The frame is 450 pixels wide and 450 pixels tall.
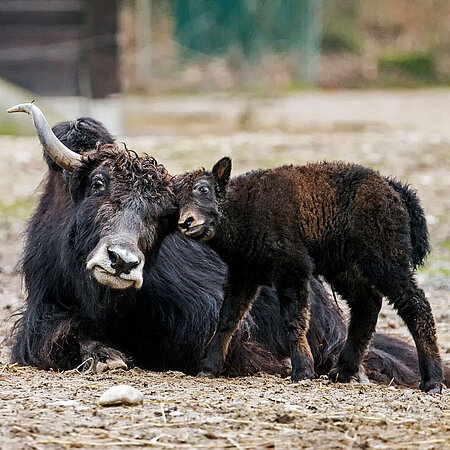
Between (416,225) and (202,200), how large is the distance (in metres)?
1.04

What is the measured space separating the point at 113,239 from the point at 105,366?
725mm

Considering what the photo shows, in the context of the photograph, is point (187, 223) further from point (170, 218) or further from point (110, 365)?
point (110, 365)

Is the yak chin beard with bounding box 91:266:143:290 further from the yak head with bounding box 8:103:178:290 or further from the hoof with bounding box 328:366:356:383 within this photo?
the hoof with bounding box 328:366:356:383

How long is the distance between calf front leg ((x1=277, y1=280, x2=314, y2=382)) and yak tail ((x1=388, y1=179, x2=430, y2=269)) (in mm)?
578

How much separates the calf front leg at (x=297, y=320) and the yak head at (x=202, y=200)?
442 millimetres

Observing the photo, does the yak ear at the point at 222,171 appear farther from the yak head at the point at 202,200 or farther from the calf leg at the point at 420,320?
the calf leg at the point at 420,320

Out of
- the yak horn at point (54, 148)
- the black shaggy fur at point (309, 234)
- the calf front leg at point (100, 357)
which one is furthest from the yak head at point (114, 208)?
the calf front leg at point (100, 357)

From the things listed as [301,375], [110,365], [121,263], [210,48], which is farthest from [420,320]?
[210,48]

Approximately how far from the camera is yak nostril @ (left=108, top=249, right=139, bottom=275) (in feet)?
15.5

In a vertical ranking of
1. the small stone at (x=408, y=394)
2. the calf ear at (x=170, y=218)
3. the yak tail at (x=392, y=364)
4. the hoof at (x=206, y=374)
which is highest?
the calf ear at (x=170, y=218)

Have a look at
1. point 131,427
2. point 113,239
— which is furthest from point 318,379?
point 131,427

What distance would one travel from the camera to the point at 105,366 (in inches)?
205

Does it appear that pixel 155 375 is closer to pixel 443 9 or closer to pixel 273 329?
pixel 273 329

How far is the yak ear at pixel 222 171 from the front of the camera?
499 cm
